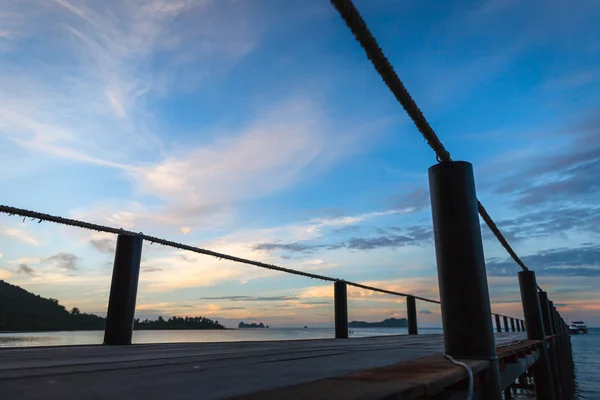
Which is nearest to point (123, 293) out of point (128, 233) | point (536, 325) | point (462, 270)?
point (128, 233)

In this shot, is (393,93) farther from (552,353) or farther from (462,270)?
(552,353)

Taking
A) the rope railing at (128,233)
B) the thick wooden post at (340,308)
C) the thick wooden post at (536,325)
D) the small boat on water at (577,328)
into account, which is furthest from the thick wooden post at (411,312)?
the small boat on water at (577,328)

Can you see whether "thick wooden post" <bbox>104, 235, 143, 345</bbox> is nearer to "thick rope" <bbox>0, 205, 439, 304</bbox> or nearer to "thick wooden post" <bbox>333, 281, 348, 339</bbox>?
"thick rope" <bbox>0, 205, 439, 304</bbox>

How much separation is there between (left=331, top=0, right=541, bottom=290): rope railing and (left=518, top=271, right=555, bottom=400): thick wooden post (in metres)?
8.34

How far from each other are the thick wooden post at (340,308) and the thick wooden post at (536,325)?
4.75 m

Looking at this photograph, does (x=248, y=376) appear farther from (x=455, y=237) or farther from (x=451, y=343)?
(x=455, y=237)

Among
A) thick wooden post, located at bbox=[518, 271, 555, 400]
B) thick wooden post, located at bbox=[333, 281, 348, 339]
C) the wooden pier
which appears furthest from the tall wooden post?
the wooden pier

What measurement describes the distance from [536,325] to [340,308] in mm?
5514

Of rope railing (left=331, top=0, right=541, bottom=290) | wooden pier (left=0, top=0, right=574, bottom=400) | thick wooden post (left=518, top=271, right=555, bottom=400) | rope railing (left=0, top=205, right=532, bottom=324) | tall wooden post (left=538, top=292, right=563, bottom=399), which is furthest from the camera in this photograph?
tall wooden post (left=538, top=292, right=563, bottom=399)

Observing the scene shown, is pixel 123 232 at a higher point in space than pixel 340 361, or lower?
higher

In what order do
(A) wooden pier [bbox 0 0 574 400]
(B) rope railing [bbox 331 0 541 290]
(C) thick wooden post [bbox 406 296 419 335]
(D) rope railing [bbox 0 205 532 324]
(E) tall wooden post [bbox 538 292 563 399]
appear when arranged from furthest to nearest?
1. (C) thick wooden post [bbox 406 296 419 335]
2. (E) tall wooden post [bbox 538 292 563 399]
3. (D) rope railing [bbox 0 205 532 324]
4. (B) rope railing [bbox 331 0 541 290]
5. (A) wooden pier [bbox 0 0 574 400]

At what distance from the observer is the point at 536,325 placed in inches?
396

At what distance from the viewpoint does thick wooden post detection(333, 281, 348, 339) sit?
9672mm

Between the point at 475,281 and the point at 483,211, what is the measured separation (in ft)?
6.65
